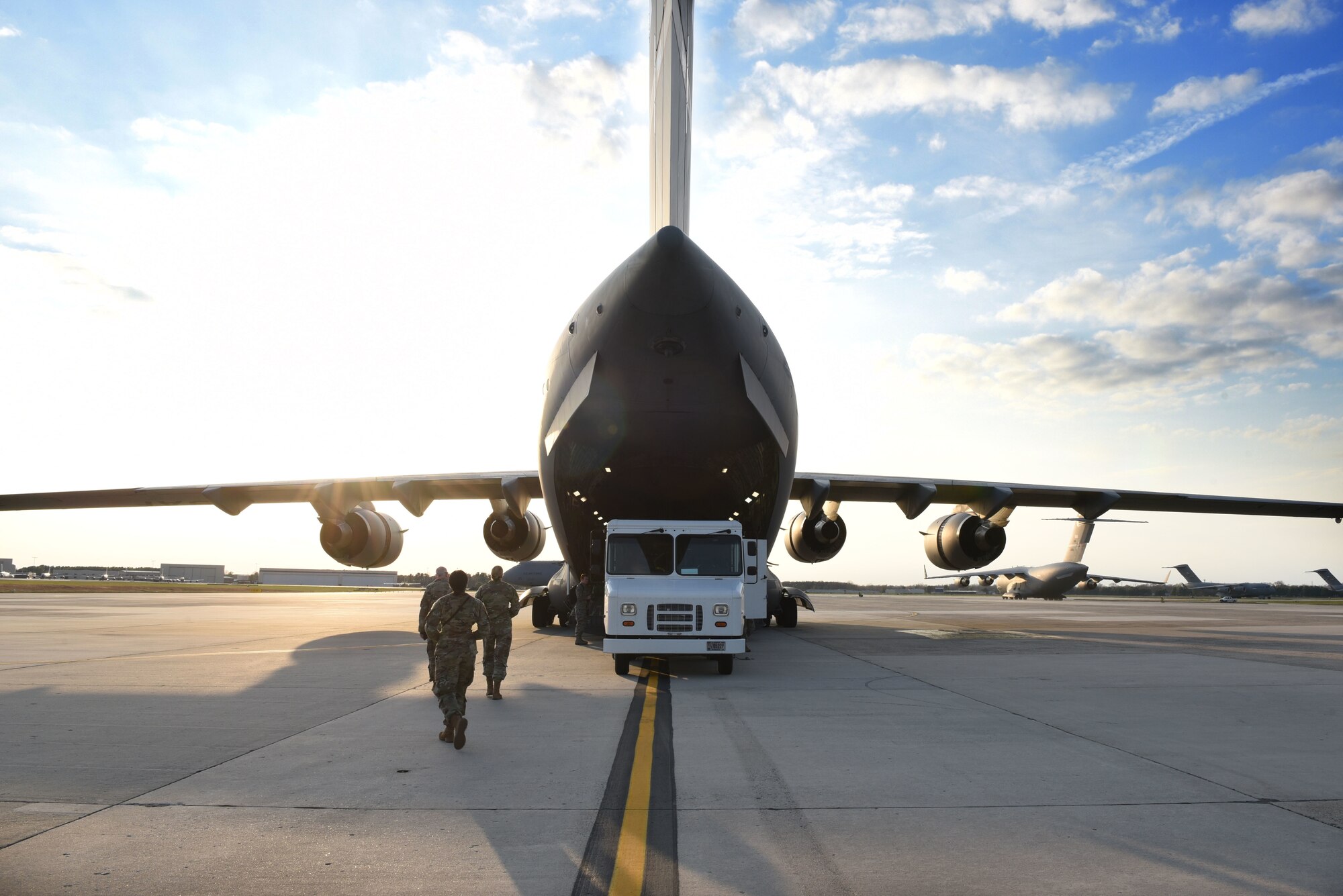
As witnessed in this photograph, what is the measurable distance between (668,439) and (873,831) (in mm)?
8290

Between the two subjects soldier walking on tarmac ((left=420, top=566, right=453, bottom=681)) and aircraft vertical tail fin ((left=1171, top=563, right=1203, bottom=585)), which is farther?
aircraft vertical tail fin ((left=1171, top=563, right=1203, bottom=585))

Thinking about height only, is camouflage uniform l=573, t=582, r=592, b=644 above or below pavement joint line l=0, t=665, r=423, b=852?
above

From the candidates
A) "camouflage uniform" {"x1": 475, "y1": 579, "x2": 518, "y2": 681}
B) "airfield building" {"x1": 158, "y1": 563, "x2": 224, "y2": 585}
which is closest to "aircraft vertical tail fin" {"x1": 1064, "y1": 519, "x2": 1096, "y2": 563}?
"camouflage uniform" {"x1": 475, "y1": 579, "x2": 518, "y2": 681}

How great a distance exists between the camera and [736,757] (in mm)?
6605

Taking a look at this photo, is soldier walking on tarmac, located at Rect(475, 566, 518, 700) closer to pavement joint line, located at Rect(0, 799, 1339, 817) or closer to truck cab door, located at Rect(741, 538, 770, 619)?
truck cab door, located at Rect(741, 538, 770, 619)

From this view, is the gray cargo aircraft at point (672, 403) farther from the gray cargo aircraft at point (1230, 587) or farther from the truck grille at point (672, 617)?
the gray cargo aircraft at point (1230, 587)

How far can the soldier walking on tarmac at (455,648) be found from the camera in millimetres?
7199

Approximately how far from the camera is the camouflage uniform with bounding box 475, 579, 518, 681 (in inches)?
386

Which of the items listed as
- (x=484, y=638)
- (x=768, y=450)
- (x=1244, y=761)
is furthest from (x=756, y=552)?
(x=1244, y=761)

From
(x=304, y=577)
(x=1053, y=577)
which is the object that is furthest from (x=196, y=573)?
(x=1053, y=577)

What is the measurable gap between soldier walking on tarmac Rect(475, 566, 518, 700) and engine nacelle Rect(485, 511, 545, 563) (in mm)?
13257

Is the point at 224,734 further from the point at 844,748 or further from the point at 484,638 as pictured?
the point at 844,748

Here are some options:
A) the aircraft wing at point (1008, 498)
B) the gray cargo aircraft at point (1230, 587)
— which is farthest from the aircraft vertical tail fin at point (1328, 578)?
the aircraft wing at point (1008, 498)

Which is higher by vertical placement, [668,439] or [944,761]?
[668,439]
